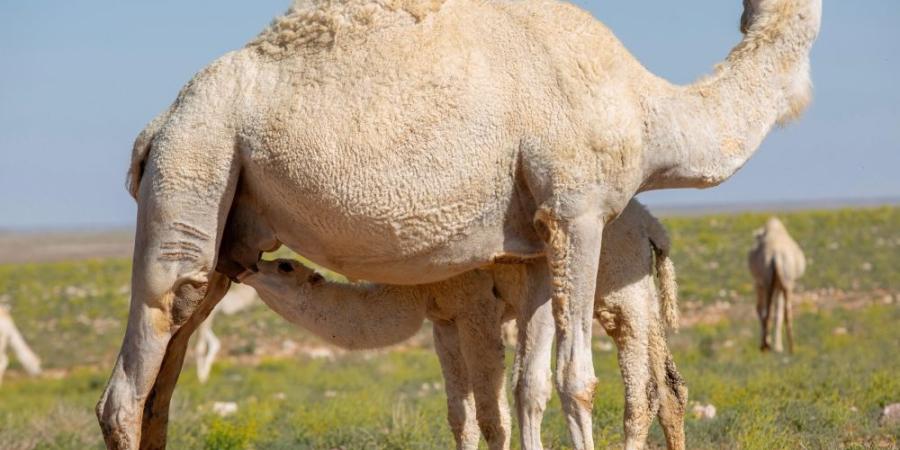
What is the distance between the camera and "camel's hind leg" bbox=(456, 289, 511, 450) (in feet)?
23.0

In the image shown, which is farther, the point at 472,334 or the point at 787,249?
the point at 787,249

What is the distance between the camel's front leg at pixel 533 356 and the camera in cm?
611

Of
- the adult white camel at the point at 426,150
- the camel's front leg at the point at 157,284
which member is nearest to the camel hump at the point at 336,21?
the adult white camel at the point at 426,150

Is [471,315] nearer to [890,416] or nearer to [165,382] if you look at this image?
[165,382]

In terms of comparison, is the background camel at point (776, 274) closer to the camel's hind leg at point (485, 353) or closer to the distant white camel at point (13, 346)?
the distant white camel at point (13, 346)

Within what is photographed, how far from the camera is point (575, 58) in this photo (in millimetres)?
6023

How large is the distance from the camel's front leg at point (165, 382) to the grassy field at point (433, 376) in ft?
8.18

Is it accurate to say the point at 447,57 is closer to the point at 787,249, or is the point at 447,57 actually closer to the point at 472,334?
the point at 472,334

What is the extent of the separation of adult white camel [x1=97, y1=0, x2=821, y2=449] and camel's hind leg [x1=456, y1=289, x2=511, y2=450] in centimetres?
70

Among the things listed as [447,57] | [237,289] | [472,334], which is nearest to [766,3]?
[447,57]

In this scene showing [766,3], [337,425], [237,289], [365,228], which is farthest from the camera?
[237,289]

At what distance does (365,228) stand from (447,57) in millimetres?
909

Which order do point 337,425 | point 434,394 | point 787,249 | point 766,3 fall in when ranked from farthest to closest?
1. point 787,249
2. point 434,394
3. point 337,425
4. point 766,3

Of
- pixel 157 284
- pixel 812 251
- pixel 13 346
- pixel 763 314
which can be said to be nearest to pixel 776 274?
pixel 763 314
